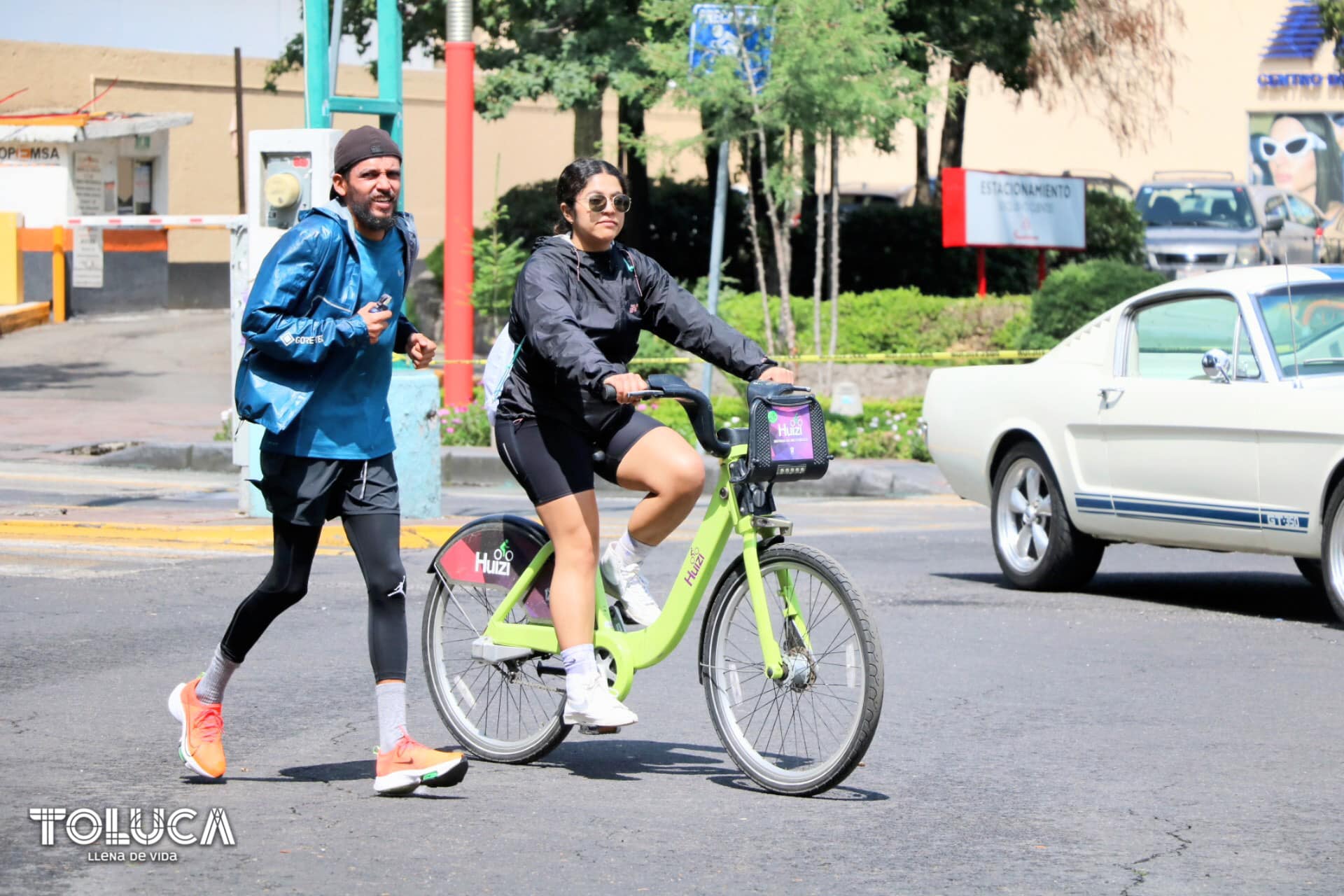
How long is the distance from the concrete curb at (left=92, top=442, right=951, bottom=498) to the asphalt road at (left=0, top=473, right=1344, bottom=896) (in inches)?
217

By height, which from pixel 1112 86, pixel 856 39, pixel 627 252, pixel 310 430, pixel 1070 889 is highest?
pixel 1112 86

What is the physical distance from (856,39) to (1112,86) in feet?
75.3

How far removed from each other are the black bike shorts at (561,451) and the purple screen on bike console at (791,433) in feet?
1.44

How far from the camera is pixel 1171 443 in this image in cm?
920

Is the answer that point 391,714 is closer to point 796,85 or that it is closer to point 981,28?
point 796,85

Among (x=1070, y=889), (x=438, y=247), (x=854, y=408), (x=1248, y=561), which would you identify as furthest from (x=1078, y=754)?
(x=438, y=247)

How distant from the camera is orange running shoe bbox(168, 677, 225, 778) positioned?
552cm

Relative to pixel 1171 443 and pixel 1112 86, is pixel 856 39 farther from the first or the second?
pixel 1112 86

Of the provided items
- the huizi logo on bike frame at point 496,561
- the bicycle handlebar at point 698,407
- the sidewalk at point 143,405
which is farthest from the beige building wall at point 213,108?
the bicycle handlebar at point 698,407

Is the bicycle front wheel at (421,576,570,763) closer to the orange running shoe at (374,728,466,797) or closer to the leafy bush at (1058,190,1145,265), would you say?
the orange running shoe at (374,728,466,797)

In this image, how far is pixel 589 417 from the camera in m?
5.61

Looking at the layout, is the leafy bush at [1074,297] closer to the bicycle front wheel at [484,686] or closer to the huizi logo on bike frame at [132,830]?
the bicycle front wheel at [484,686]

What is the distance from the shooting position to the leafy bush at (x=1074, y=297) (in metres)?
19.4

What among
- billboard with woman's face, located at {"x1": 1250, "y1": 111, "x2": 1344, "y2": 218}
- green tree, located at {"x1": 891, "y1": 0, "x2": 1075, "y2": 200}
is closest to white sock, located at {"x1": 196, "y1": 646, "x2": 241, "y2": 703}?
green tree, located at {"x1": 891, "y1": 0, "x2": 1075, "y2": 200}
